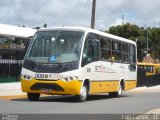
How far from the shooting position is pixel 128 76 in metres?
29.5

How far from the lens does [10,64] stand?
30734 mm

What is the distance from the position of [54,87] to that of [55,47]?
170 cm

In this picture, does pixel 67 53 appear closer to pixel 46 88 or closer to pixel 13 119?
pixel 46 88

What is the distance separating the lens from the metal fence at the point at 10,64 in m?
30.0

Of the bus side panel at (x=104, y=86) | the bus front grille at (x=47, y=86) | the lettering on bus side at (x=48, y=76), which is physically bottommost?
the bus side panel at (x=104, y=86)

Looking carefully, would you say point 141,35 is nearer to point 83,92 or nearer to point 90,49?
point 90,49

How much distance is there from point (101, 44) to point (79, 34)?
2564 millimetres

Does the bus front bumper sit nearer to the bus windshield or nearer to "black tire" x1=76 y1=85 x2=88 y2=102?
"black tire" x1=76 y1=85 x2=88 y2=102

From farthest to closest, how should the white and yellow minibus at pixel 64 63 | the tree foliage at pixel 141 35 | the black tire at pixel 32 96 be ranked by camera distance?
the tree foliage at pixel 141 35
the black tire at pixel 32 96
the white and yellow minibus at pixel 64 63

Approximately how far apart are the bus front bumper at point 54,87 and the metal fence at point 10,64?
886cm

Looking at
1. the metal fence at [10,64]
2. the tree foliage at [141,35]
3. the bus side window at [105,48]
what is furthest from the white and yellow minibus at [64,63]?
the tree foliage at [141,35]

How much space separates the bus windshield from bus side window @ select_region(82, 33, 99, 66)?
48cm

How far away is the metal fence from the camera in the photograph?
3003 centimetres

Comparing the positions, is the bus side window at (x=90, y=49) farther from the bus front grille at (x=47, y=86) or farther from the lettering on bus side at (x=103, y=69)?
the bus front grille at (x=47, y=86)
